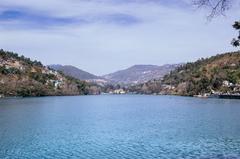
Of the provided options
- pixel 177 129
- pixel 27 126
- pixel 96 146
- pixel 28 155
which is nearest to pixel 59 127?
pixel 27 126

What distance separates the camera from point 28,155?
50688 mm

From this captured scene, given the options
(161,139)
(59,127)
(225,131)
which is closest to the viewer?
(161,139)

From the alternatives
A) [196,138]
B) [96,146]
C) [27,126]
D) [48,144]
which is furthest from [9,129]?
[196,138]

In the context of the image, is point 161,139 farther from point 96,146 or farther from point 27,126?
point 27,126

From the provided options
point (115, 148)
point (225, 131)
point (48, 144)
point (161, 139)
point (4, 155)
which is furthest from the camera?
point (225, 131)

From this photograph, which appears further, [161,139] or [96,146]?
[161,139]

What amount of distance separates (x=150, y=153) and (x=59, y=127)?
3455 cm

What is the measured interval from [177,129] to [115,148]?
82.6 ft

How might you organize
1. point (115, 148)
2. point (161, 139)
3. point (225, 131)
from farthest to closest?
point (225, 131) → point (161, 139) → point (115, 148)

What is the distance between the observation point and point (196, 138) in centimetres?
6456

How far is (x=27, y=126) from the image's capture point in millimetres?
83500

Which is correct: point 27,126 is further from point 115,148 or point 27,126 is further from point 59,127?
point 115,148

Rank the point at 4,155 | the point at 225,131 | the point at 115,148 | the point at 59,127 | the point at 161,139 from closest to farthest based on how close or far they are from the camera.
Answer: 1. the point at 4,155
2. the point at 115,148
3. the point at 161,139
4. the point at 225,131
5. the point at 59,127

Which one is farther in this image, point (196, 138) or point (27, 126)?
point (27, 126)
